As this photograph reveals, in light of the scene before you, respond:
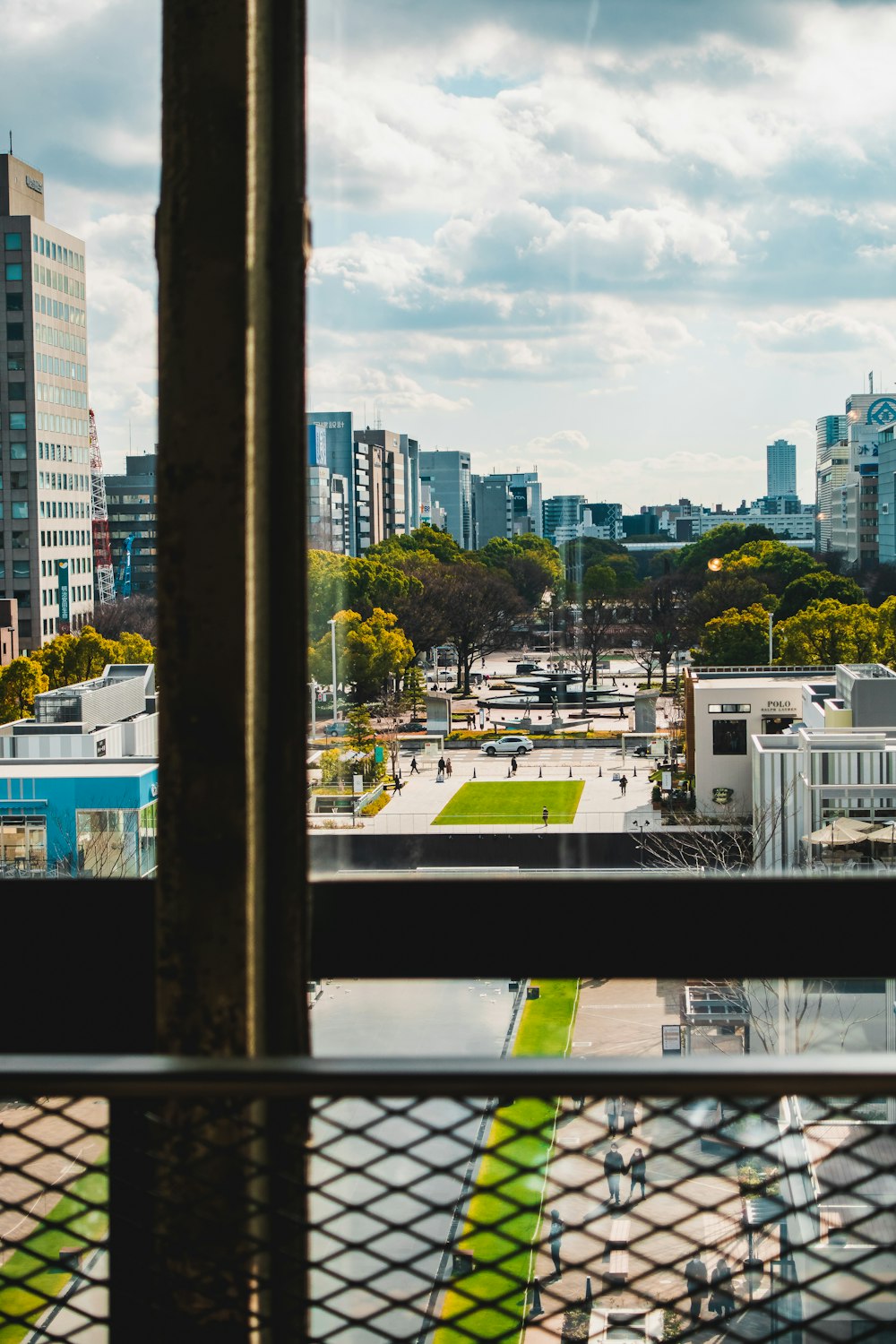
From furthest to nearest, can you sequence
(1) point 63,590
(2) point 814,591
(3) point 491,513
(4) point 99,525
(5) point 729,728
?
(2) point 814,591
(1) point 63,590
(4) point 99,525
(3) point 491,513
(5) point 729,728

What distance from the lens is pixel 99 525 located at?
13969 millimetres

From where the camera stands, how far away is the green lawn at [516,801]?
5070 millimetres

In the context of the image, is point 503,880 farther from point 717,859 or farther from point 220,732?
point 717,859

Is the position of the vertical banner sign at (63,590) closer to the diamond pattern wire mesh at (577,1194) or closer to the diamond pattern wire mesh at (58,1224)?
the diamond pattern wire mesh at (58,1224)

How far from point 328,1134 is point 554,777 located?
8.13 m

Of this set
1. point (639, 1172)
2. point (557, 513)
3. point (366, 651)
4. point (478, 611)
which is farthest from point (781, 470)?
point (639, 1172)

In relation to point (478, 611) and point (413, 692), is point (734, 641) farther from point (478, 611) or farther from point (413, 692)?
point (413, 692)

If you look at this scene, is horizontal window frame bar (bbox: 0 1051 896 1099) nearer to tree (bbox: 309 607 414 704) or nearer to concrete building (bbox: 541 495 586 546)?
tree (bbox: 309 607 414 704)

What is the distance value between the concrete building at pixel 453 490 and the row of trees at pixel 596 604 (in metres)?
0.26

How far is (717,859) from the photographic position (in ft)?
25.2

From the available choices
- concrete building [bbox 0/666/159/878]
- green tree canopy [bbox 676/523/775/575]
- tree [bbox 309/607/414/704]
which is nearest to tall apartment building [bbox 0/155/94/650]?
concrete building [bbox 0/666/159/878]

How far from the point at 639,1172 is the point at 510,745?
9.04 metres

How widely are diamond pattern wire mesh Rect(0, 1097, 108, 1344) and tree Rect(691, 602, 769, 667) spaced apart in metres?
16.4

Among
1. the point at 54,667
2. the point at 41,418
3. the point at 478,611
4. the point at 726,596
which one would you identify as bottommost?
the point at 54,667
